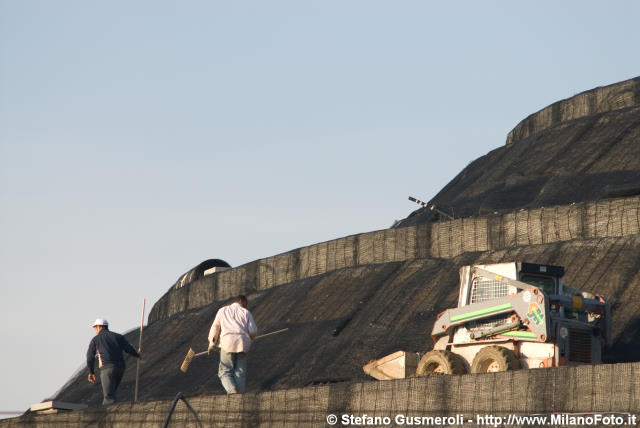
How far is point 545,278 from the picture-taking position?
14133 millimetres

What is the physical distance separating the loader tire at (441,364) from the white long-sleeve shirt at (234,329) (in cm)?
237

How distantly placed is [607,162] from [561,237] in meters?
5.81

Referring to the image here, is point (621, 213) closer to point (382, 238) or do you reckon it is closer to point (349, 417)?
point (382, 238)

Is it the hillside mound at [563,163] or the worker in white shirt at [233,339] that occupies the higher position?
the hillside mound at [563,163]

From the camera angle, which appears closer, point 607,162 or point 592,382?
point 592,382

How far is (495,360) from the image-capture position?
13.2 metres

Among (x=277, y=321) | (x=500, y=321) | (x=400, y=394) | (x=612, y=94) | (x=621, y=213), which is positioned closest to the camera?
(x=400, y=394)

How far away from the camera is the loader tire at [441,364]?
13.6 meters

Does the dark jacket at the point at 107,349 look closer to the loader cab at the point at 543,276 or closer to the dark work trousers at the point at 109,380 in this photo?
the dark work trousers at the point at 109,380

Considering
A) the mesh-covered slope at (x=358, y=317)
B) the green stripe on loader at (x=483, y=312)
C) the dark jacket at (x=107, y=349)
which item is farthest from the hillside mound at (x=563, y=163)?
the dark jacket at (x=107, y=349)

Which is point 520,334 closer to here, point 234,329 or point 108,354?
point 234,329

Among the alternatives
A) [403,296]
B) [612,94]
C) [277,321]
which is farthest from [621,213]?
[612,94]

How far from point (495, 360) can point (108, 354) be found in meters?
6.28

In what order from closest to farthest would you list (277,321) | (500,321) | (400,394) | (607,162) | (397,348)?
1. (400,394)
2. (500,321)
3. (397,348)
4. (277,321)
5. (607,162)
